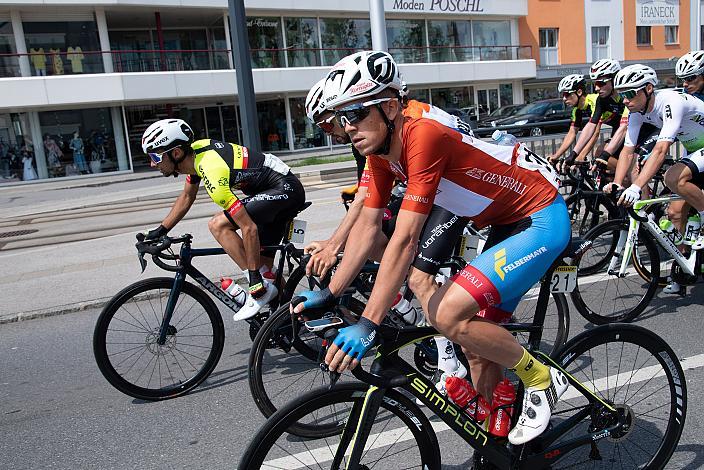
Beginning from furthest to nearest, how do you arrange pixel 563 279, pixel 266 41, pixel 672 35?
pixel 672 35, pixel 266 41, pixel 563 279

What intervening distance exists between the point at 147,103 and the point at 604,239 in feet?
84.8

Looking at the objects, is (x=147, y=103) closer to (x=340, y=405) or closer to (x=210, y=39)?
(x=210, y=39)

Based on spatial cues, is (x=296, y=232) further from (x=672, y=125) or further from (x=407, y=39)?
(x=407, y=39)

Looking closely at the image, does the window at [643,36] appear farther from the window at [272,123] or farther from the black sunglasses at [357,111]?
the black sunglasses at [357,111]

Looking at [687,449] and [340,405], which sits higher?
[340,405]

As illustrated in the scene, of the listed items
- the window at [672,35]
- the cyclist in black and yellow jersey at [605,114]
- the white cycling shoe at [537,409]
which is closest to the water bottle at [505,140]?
the white cycling shoe at [537,409]

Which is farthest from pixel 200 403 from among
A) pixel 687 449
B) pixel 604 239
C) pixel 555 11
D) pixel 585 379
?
pixel 555 11

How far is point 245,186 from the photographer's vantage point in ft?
16.6

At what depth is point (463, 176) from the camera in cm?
276

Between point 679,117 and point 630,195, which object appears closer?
point 630,195

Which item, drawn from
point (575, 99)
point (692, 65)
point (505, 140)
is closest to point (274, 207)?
point (505, 140)

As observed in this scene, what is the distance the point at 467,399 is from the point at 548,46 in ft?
142

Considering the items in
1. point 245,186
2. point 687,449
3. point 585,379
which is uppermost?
point 245,186

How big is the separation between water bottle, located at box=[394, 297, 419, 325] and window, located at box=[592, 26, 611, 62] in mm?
44233
